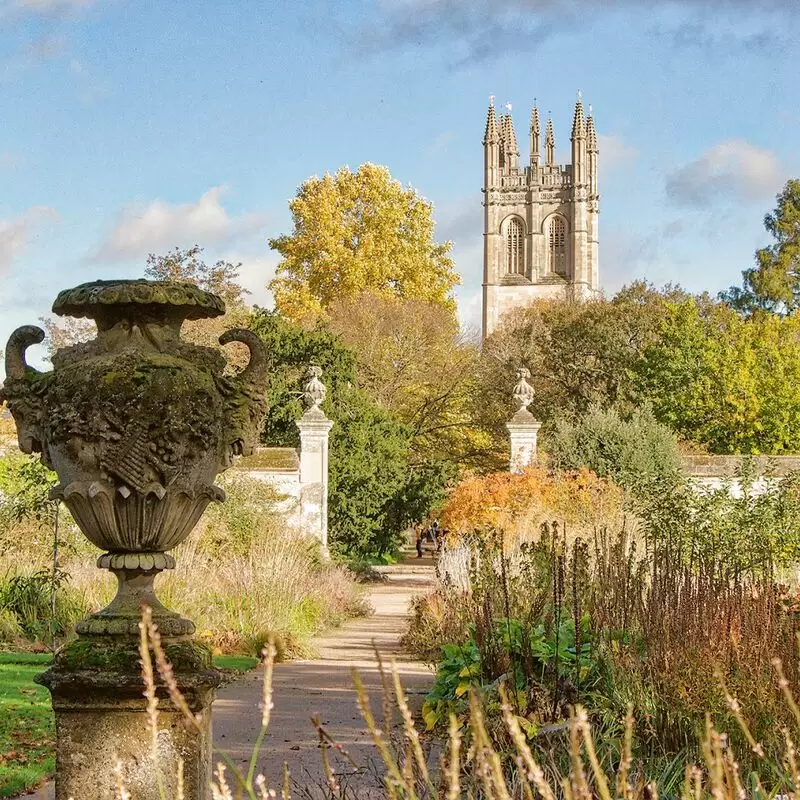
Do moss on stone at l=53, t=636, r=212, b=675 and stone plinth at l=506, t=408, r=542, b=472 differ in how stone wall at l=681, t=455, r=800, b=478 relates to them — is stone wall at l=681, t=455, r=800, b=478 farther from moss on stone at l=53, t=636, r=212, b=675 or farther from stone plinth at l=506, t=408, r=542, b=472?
moss on stone at l=53, t=636, r=212, b=675

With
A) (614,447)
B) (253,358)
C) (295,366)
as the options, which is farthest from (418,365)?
(253,358)

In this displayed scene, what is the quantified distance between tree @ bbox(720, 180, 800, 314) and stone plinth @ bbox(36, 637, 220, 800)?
115 ft

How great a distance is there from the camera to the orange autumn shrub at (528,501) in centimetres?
1573

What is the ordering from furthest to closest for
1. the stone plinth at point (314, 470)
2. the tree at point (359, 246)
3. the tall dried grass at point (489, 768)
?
the tree at point (359, 246)
the stone plinth at point (314, 470)
the tall dried grass at point (489, 768)

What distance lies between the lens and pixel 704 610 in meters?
6.10

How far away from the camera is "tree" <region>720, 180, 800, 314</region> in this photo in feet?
124

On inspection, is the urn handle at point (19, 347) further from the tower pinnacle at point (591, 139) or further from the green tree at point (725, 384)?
the tower pinnacle at point (591, 139)

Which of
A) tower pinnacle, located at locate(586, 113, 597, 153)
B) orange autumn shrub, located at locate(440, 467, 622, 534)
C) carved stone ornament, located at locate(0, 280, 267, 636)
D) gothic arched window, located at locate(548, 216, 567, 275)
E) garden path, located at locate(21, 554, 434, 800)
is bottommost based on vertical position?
garden path, located at locate(21, 554, 434, 800)

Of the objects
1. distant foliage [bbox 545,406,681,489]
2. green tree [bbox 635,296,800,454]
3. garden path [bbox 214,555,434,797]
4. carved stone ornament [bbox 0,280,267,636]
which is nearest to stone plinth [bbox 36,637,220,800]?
carved stone ornament [bbox 0,280,267,636]

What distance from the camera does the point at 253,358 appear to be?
4.97 m

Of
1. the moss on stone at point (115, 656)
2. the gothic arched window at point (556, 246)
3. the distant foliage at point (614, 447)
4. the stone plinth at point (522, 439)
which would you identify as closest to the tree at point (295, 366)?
the stone plinth at point (522, 439)

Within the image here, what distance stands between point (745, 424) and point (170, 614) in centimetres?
2552

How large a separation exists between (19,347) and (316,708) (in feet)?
13.2

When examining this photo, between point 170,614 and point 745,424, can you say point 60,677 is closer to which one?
point 170,614
